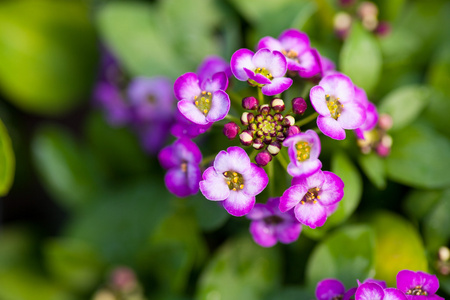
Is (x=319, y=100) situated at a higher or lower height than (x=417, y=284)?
higher

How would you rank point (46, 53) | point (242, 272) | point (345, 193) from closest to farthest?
point (345, 193) → point (242, 272) → point (46, 53)

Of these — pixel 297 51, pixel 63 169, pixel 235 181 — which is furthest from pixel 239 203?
pixel 63 169

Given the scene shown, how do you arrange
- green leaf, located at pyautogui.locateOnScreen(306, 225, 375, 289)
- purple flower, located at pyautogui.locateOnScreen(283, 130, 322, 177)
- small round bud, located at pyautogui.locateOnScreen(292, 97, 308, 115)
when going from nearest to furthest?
purple flower, located at pyautogui.locateOnScreen(283, 130, 322, 177) → small round bud, located at pyautogui.locateOnScreen(292, 97, 308, 115) → green leaf, located at pyautogui.locateOnScreen(306, 225, 375, 289)

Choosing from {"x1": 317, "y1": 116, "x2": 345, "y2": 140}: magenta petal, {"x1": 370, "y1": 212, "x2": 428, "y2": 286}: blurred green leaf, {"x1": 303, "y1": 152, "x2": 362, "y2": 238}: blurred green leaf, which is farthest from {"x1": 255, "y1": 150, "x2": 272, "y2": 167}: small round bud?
{"x1": 370, "y1": 212, "x2": 428, "y2": 286}: blurred green leaf

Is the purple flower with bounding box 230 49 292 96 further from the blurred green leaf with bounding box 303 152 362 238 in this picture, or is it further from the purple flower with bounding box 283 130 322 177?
the blurred green leaf with bounding box 303 152 362 238

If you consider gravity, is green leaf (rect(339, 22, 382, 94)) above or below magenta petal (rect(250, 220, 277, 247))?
above

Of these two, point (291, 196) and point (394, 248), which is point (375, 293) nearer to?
point (291, 196)

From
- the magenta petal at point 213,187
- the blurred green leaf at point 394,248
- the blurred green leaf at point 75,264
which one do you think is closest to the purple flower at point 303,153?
the magenta petal at point 213,187
